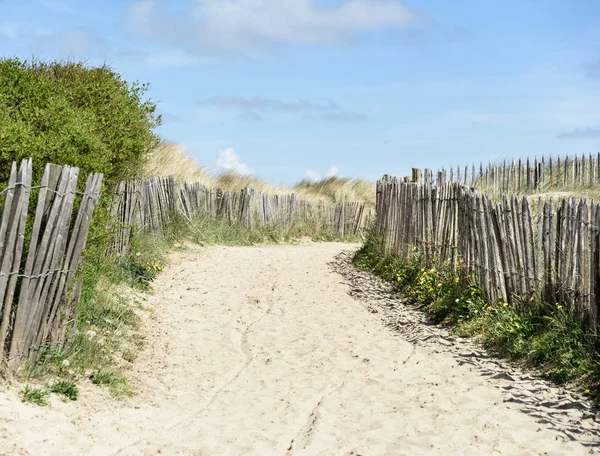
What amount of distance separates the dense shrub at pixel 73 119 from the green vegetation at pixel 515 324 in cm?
478

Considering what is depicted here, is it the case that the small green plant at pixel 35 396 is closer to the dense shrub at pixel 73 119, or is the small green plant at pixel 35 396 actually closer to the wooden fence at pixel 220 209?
the dense shrub at pixel 73 119

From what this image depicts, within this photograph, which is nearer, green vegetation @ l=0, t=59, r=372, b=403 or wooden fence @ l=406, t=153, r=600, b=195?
green vegetation @ l=0, t=59, r=372, b=403

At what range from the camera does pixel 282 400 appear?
6371 mm

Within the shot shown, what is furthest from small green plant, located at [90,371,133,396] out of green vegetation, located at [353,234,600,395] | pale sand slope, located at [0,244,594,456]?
green vegetation, located at [353,234,600,395]

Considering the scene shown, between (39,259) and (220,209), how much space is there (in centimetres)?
1309

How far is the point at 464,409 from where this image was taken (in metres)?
5.97

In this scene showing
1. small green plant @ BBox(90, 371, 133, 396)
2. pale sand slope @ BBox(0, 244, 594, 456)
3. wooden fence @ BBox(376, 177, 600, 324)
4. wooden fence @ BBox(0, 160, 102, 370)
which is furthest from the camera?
wooden fence @ BBox(376, 177, 600, 324)

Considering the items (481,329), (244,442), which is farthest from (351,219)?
(244,442)

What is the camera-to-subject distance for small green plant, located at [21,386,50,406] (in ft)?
17.7

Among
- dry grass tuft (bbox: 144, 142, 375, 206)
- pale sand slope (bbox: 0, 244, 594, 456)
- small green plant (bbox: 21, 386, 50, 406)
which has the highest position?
dry grass tuft (bbox: 144, 142, 375, 206)

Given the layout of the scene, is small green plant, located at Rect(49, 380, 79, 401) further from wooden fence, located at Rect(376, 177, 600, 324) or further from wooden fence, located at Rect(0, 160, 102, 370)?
wooden fence, located at Rect(376, 177, 600, 324)

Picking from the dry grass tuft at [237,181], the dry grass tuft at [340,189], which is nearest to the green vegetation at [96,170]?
the dry grass tuft at [237,181]

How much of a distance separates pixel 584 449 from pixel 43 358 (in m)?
4.56

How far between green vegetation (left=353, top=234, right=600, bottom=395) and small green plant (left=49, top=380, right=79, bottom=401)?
4.32 metres
